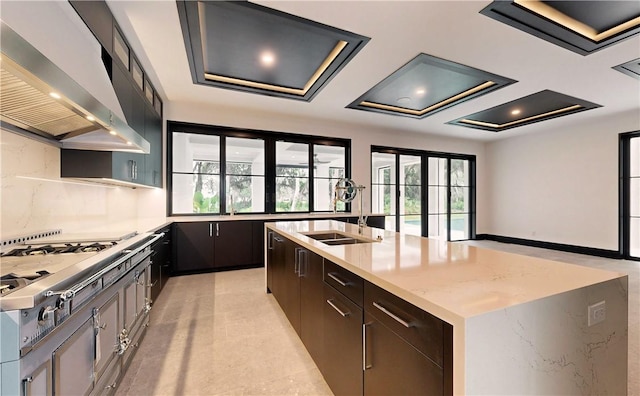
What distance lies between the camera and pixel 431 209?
7117 millimetres

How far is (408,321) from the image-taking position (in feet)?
3.26

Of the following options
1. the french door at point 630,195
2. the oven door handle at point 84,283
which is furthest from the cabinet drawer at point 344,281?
the french door at point 630,195

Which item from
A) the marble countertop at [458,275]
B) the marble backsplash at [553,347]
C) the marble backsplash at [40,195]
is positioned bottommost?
the marble backsplash at [553,347]

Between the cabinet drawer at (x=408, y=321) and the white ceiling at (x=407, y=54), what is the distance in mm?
2295

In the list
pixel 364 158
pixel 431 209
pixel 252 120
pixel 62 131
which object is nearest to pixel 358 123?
pixel 364 158

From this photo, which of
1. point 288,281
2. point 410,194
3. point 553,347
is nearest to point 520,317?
point 553,347

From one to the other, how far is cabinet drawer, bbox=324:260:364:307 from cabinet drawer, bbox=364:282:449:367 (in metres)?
0.07

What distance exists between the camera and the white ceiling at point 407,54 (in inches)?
91.1

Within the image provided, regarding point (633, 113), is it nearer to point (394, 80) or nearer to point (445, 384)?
point (394, 80)

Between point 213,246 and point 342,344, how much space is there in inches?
134

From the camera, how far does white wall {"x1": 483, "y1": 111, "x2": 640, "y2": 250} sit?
532 centimetres

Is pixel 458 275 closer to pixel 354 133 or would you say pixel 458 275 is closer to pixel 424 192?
pixel 354 133

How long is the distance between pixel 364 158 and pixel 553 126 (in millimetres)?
4230

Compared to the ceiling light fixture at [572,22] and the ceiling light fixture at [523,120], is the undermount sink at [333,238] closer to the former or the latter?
the ceiling light fixture at [572,22]
